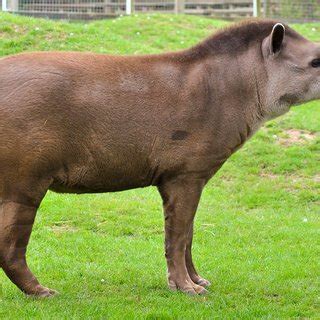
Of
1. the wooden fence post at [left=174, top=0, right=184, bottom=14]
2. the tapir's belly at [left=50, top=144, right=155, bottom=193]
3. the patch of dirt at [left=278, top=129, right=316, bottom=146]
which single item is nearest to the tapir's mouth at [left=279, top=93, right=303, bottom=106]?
the tapir's belly at [left=50, top=144, right=155, bottom=193]

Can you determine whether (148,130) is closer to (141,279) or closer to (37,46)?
(141,279)

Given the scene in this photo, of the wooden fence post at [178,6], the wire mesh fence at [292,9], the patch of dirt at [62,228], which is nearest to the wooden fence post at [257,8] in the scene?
the wire mesh fence at [292,9]

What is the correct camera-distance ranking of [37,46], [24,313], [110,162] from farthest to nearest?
[37,46]
[110,162]
[24,313]

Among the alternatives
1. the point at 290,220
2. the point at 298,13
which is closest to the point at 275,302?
the point at 290,220

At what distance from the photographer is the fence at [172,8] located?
68.8ft

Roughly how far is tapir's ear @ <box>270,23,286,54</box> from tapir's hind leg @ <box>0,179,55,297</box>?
248 cm

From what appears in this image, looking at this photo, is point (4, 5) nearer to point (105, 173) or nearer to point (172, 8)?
point (172, 8)

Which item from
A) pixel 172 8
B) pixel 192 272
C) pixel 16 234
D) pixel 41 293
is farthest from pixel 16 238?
pixel 172 8

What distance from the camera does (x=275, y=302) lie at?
21.9 ft

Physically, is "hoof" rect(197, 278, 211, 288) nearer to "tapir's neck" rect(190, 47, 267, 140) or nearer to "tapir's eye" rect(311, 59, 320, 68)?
"tapir's neck" rect(190, 47, 267, 140)

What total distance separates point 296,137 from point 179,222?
23.8ft

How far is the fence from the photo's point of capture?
2097 cm

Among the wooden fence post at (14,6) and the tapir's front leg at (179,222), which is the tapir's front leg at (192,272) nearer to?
the tapir's front leg at (179,222)

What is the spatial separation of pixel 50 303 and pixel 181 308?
1010mm
